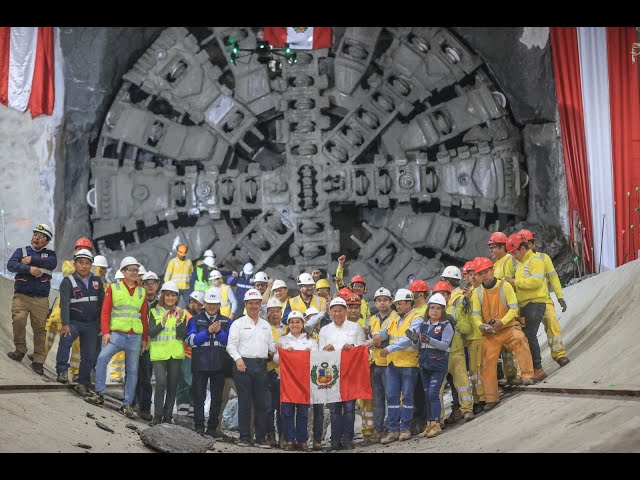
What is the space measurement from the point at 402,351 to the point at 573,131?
6.53 m

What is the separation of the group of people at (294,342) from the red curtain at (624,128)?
4.55 m

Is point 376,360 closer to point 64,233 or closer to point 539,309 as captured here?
point 539,309

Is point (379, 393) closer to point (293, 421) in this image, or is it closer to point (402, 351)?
point (402, 351)

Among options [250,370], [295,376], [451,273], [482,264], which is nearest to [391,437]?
[295,376]

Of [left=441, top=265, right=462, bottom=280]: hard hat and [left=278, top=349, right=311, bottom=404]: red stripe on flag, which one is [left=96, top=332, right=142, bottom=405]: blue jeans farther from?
[left=441, top=265, right=462, bottom=280]: hard hat

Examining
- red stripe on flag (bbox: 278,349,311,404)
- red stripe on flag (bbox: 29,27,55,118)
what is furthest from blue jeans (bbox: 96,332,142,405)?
red stripe on flag (bbox: 29,27,55,118)

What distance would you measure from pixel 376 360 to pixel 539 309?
1.63 m

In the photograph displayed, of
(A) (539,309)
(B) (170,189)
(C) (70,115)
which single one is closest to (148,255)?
(B) (170,189)

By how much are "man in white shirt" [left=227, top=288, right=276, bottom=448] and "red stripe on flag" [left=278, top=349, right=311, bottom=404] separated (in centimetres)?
16

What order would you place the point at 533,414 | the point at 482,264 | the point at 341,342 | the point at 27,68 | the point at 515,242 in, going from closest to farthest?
the point at 533,414 < the point at 482,264 < the point at 341,342 < the point at 515,242 < the point at 27,68

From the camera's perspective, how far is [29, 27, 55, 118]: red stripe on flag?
14.4m

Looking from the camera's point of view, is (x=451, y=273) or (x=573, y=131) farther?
(x=573, y=131)

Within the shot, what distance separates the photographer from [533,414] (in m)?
7.58

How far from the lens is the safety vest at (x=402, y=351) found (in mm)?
8531
